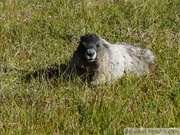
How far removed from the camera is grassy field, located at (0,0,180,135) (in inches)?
163

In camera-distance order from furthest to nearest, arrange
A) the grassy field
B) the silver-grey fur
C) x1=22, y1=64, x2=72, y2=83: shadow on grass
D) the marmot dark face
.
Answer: x1=22, y1=64, x2=72, y2=83: shadow on grass < the silver-grey fur < the marmot dark face < the grassy field

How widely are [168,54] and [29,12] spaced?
9.31 ft

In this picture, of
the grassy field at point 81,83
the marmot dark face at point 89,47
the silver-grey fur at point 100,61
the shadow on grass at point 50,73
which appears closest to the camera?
the grassy field at point 81,83

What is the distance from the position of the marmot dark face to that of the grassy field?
34cm

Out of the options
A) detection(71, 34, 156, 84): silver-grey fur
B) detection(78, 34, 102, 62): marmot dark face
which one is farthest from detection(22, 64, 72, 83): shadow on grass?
detection(78, 34, 102, 62): marmot dark face

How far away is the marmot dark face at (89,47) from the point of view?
5.46 m

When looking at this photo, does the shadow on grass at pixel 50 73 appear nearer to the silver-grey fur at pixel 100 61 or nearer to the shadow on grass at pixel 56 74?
the shadow on grass at pixel 56 74

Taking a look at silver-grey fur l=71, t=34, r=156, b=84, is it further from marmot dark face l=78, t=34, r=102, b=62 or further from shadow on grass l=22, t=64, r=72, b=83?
shadow on grass l=22, t=64, r=72, b=83

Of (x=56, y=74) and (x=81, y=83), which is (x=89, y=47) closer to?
(x=81, y=83)

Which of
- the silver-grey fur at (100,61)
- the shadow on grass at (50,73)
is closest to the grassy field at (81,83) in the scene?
the shadow on grass at (50,73)

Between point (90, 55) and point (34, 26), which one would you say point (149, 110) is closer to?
point (90, 55)

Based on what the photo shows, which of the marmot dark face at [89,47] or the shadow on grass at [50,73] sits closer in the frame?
the marmot dark face at [89,47]

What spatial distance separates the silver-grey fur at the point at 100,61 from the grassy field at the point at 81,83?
0.96 ft

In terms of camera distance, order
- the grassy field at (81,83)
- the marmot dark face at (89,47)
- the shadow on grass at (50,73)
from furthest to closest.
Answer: the shadow on grass at (50,73) < the marmot dark face at (89,47) < the grassy field at (81,83)
